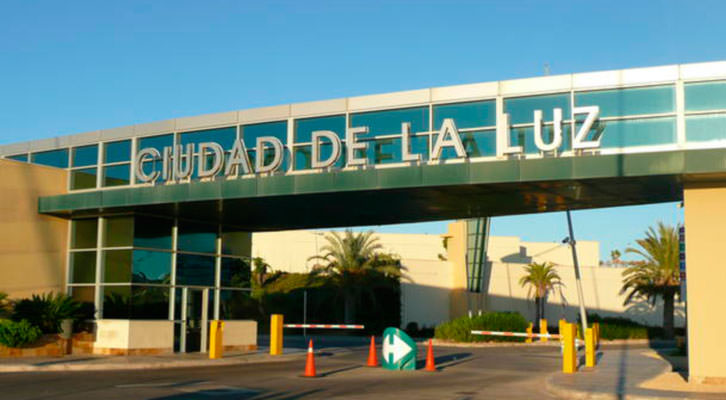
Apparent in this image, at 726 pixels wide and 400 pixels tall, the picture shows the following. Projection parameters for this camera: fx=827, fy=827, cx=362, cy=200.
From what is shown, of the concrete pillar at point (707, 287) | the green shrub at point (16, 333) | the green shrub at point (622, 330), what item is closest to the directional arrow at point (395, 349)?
the concrete pillar at point (707, 287)

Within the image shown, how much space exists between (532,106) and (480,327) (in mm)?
26290

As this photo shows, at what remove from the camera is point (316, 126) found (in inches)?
1004

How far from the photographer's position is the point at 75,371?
74.9 ft

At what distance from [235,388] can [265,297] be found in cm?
4551

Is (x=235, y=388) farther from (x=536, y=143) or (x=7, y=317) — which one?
(x=7, y=317)

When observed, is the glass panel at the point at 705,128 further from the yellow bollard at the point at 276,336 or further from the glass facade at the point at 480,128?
the yellow bollard at the point at 276,336

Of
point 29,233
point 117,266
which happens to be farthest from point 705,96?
point 29,233

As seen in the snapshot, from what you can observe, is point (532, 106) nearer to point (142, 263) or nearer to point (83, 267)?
point (142, 263)

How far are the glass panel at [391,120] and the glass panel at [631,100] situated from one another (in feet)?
14.8

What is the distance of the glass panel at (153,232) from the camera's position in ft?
95.0

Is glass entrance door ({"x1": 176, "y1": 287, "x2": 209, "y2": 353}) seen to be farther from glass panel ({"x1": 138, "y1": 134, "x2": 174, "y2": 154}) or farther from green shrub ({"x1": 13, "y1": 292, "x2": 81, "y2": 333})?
glass panel ({"x1": 138, "y1": 134, "x2": 174, "y2": 154})

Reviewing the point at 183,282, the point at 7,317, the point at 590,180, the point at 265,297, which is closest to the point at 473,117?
the point at 590,180

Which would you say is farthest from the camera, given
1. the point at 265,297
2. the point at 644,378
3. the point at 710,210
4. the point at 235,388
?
the point at 265,297

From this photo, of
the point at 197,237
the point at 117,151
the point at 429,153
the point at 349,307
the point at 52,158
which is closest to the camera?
the point at 429,153
